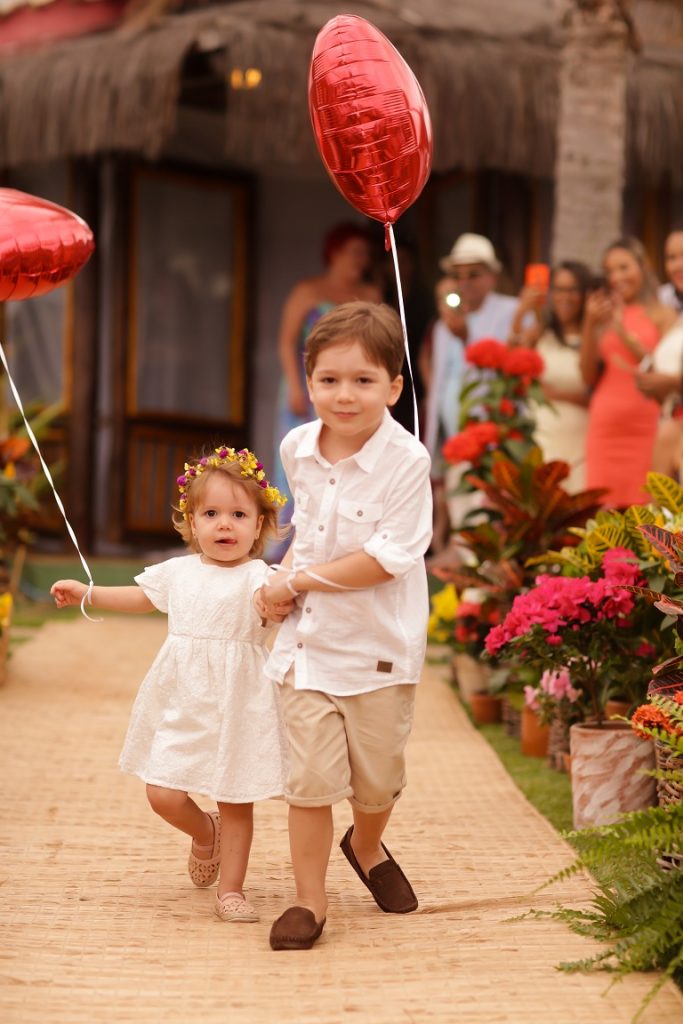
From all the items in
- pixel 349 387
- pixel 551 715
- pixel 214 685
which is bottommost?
pixel 551 715

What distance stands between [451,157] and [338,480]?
6164 millimetres

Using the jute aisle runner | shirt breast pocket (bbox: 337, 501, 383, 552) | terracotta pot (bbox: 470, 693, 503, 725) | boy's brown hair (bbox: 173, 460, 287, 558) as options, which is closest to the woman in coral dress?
terracotta pot (bbox: 470, 693, 503, 725)

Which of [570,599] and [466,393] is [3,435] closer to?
[466,393]

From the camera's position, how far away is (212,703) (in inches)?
139

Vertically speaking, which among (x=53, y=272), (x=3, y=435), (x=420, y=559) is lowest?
(x=3, y=435)

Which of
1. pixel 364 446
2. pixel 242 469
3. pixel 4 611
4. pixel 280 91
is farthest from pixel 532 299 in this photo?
pixel 364 446

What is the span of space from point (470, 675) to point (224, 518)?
9.40 ft

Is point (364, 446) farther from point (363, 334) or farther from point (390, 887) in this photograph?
point (390, 887)

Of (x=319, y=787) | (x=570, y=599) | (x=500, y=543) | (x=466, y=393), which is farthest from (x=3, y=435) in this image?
(x=319, y=787)

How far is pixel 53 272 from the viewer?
4.57 meters

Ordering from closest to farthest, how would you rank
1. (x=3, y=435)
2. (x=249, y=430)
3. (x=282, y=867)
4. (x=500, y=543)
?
1. (x=282, y=867)
2. (x=500, y=543)
3. (x=3, y=435)
4. (x=249, y=430)

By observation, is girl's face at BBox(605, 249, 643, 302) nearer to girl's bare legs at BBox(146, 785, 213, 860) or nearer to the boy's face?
the boy's face

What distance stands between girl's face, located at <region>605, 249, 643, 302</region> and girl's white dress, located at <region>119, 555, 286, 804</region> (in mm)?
3750

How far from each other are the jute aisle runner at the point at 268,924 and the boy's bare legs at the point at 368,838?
0.36ft
